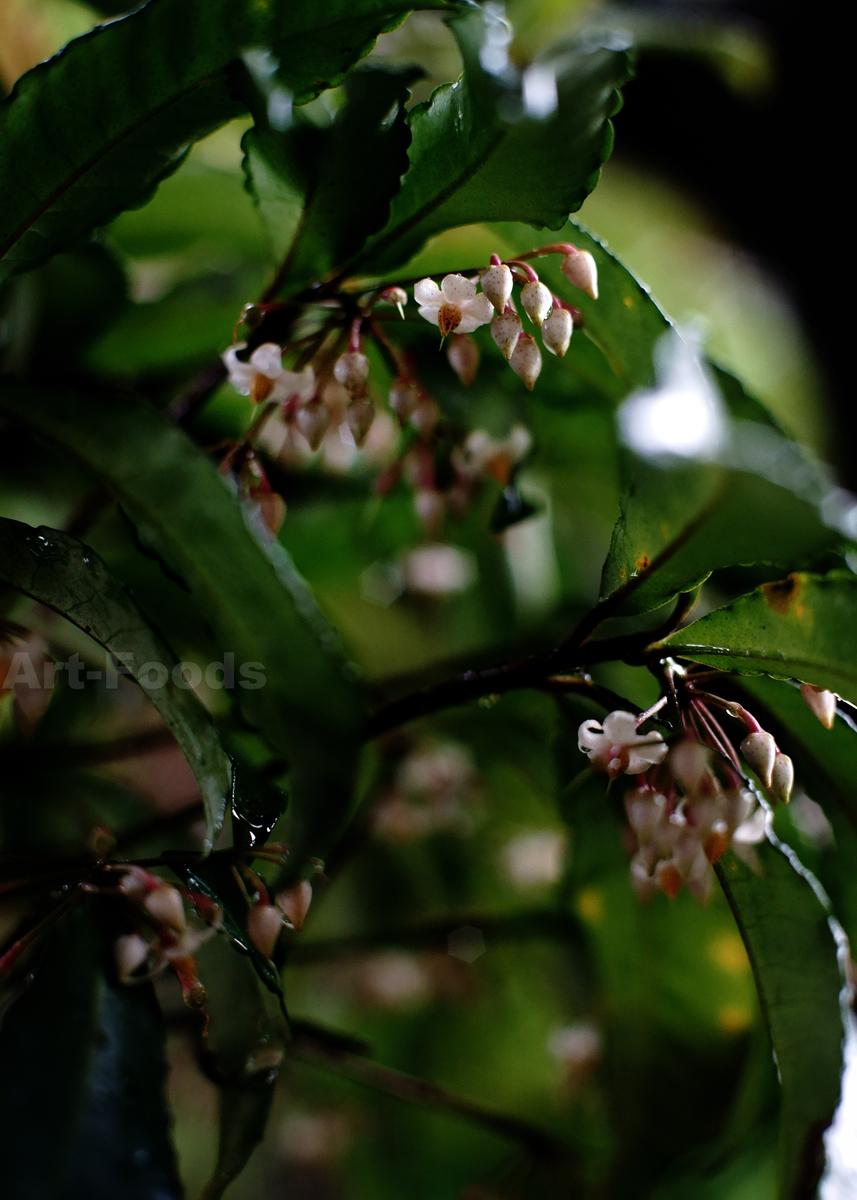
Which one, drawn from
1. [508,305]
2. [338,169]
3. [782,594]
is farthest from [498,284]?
[782,594]

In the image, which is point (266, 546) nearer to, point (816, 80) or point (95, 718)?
point (95, 718)

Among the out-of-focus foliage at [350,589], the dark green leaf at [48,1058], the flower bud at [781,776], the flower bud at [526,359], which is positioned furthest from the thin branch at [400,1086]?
the flower bud at [526,359]

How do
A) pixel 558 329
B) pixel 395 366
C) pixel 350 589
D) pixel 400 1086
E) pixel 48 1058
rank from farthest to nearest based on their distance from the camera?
1. pixel 350 589
2. pixel 400 1086
3. pixel 395 366
4. pixel 558 329
5. pixel 48 1058

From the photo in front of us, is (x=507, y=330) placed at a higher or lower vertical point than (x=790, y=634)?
higher

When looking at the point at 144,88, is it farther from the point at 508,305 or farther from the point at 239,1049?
the point at 239,1049

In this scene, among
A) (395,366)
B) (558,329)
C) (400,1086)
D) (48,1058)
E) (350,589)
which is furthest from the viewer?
(350,589)

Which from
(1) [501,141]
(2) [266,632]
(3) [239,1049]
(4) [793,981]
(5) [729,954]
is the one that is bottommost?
(5) [729,954]
